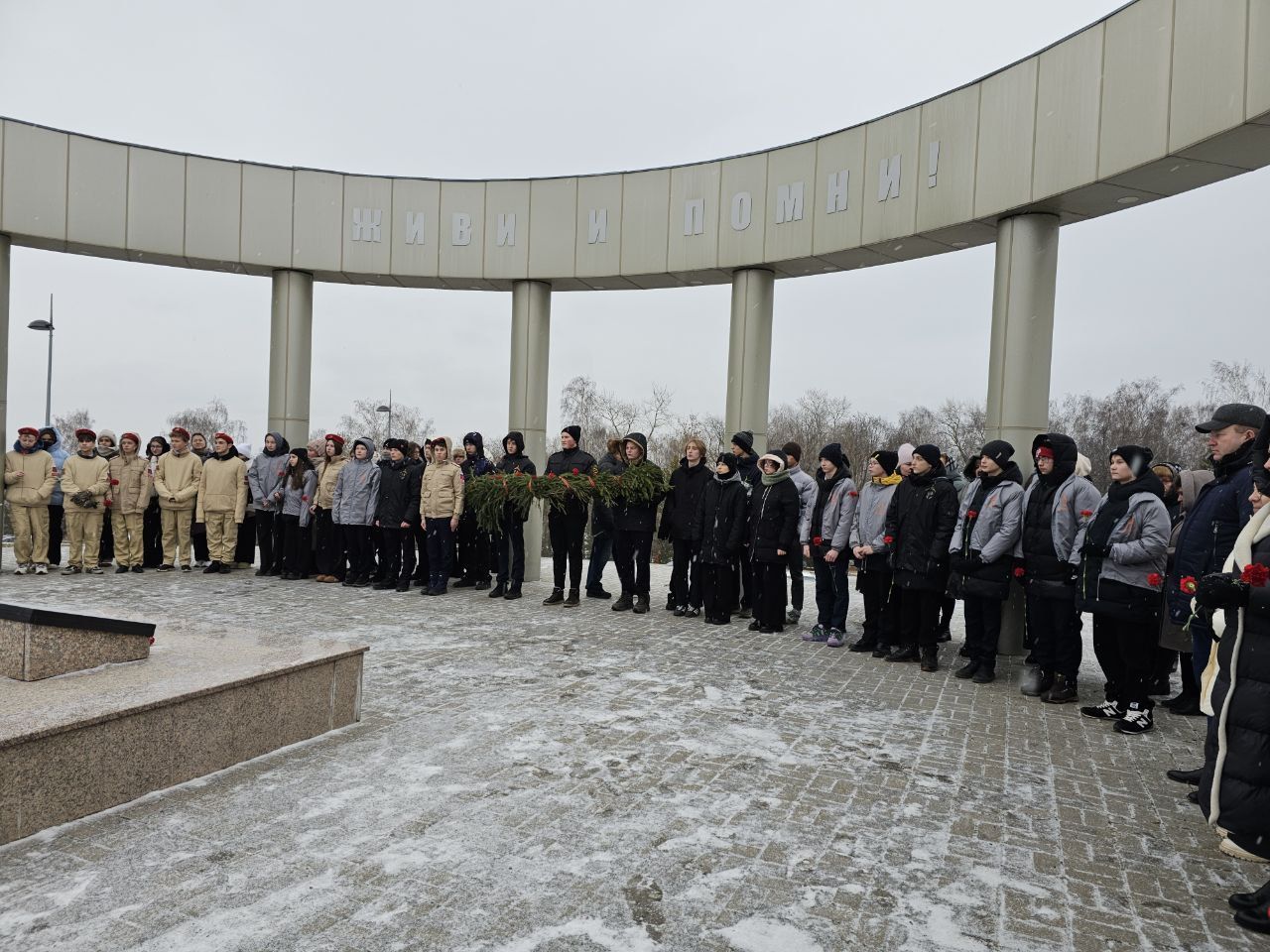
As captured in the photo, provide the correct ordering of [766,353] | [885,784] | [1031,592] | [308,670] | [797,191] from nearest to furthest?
[885,784]
[308,670]
[1031,592]
[797,191]
[766,353]

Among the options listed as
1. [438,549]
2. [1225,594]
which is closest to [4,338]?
[438,549]

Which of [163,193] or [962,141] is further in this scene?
[163,193]

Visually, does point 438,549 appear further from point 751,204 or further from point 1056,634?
point 1056,634

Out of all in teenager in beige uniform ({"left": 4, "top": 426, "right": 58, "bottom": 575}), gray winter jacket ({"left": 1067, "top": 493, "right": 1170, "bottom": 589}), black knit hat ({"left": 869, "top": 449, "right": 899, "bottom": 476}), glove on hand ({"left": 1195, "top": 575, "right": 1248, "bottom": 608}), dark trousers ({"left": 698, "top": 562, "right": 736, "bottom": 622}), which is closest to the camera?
glove on hand ({"left": 1195, "top": 575, "right": 1248, "bottom": 608})

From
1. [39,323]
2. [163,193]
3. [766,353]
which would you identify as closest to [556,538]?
[766,353]

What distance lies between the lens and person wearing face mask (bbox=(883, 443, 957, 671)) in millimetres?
7777

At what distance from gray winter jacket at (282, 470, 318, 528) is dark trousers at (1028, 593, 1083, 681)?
9157mm

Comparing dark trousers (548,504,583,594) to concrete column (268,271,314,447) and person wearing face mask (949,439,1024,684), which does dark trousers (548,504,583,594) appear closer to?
person wearing face mask (949,439,1024,684)

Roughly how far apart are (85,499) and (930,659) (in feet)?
35.6

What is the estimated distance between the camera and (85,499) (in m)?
11.7

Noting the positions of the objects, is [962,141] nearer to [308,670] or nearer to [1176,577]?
[1176,577]

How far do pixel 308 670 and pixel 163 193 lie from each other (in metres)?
10.7

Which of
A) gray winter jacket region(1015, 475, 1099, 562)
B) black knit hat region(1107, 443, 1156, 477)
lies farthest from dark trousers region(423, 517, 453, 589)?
black knit hat region(1107, 443, 1156, 477)

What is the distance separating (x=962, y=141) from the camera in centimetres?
955
